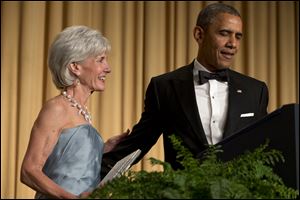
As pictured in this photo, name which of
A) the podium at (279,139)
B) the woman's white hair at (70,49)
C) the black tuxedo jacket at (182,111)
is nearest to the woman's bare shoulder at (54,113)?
the woman's white hair at (70,49)

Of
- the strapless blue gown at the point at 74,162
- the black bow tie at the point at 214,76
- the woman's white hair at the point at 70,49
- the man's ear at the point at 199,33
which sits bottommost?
the strapless blue gown at the point at 74,162

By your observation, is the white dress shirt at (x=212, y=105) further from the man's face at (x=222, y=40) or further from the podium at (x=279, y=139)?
the podium at (x=279, y=139)

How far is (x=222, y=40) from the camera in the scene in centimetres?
280

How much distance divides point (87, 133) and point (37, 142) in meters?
0.24

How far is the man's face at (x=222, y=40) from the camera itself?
9.15ft

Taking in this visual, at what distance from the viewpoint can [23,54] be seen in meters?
4.96

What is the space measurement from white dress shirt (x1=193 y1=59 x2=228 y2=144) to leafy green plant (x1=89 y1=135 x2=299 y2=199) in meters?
1.18

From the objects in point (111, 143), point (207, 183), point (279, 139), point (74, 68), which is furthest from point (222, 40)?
point (207, 183)

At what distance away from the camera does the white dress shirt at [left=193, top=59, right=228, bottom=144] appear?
271cm

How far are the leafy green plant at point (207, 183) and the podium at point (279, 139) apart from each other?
4 cm

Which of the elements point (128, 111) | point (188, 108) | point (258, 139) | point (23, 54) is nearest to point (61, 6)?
point (23, 54)

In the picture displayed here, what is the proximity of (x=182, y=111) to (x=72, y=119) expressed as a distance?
64 cm

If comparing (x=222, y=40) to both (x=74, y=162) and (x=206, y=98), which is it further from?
(x=74, y=162)

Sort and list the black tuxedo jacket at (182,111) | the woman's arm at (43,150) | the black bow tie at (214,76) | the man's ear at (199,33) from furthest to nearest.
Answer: the man's ear at (199,33), the black bow tie at (214,76), the black tuxedo jacket at (182,111), the woman's arm at (43,150)
